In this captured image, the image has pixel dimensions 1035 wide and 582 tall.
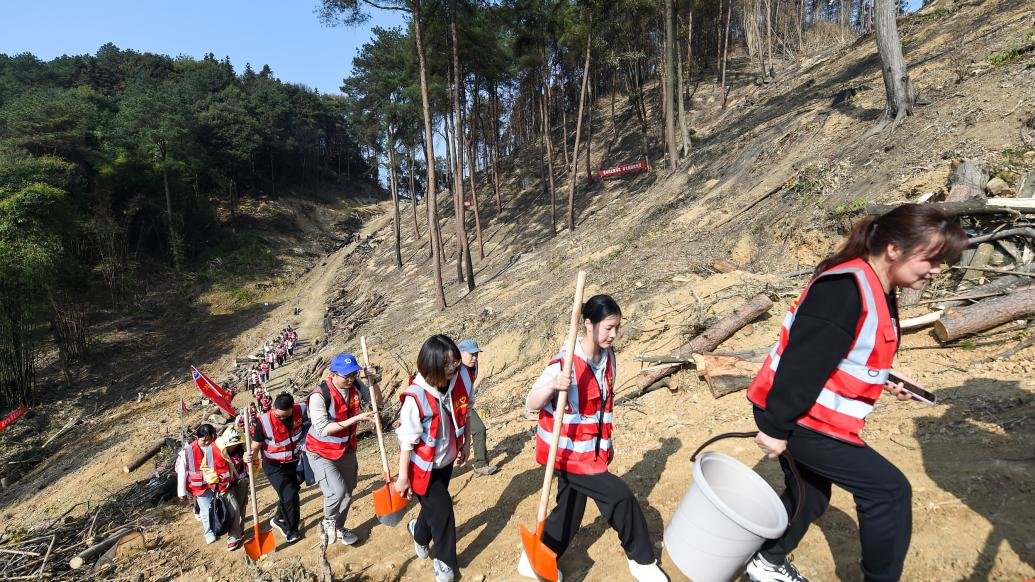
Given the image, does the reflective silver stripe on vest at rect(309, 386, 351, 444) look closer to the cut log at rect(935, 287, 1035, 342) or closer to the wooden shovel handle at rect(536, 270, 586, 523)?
the wooden shovel handle at rect(536, 270, 586, 523)

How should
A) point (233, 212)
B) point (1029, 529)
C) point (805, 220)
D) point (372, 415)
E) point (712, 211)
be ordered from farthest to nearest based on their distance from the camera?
point (233, 212) → point (712, 211) → point (805, 220) → point (372, 415) → point (1029, 529)

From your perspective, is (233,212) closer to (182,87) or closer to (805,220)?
(182,87)

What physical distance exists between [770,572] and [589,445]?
1004 millimetres

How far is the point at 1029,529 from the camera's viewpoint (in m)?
2.33

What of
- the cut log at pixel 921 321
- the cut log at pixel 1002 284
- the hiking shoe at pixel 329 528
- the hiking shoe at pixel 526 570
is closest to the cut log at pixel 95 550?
the hiking shoe at pixel 329 528

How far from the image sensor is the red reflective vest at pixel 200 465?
4.91 metres

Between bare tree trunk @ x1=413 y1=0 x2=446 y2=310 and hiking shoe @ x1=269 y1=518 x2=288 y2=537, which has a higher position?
bare tree trunk @ x1=413 y1=0 x2=446 y2=310

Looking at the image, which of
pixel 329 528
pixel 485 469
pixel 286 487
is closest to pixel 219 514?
pixel 286 487

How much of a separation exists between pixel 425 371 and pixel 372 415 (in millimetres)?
1400

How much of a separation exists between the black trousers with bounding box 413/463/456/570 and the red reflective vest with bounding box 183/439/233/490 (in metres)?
2.93

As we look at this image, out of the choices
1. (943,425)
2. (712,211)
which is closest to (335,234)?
(712,211)

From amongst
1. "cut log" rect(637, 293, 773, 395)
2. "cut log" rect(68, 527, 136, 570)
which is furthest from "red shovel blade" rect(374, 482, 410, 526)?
"cut log" rect(68, 527, 136, 570)

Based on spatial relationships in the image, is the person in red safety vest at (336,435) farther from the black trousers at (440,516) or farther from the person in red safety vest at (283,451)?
the black trousers at (440,516)

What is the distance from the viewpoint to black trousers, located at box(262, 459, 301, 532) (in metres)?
4.59
